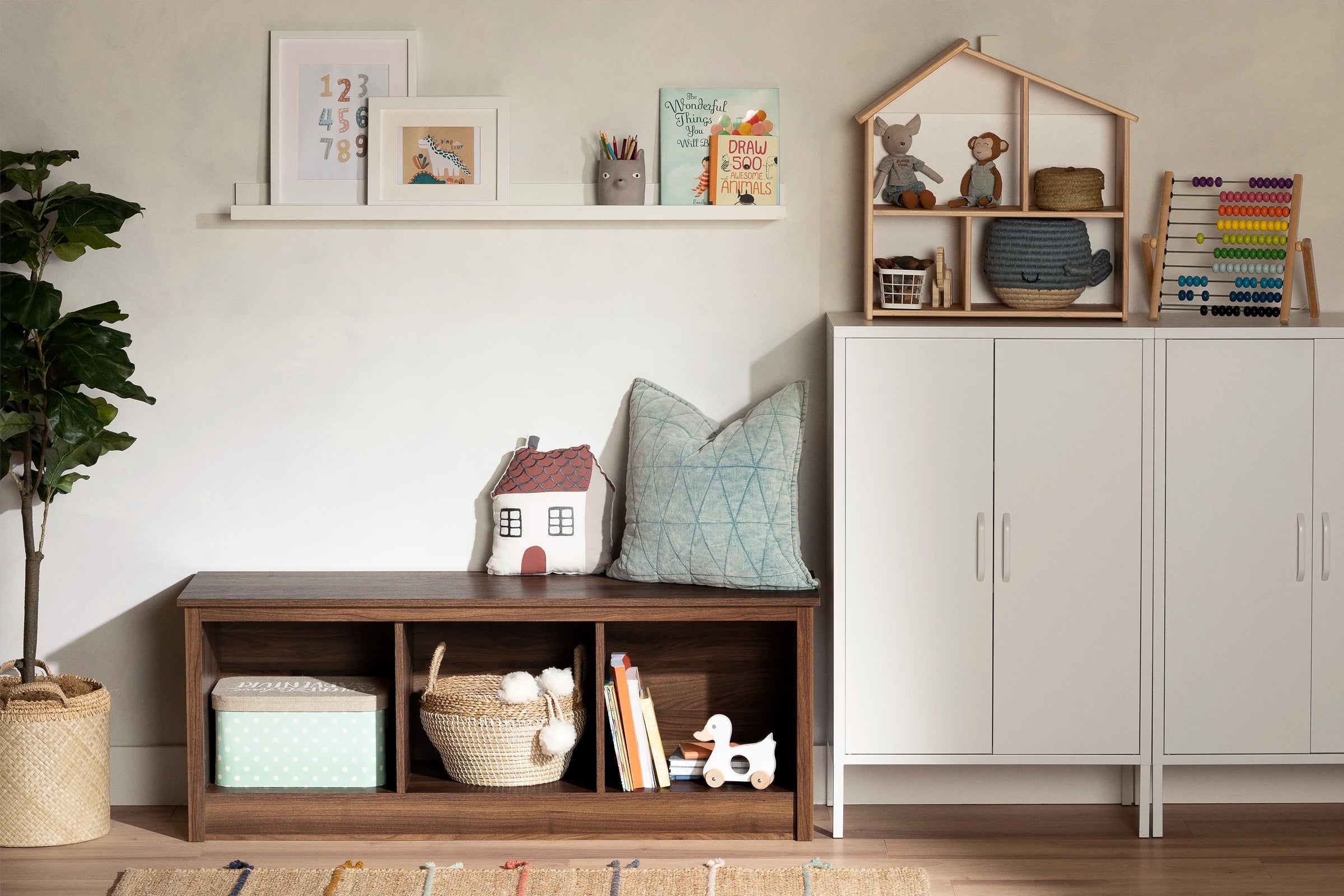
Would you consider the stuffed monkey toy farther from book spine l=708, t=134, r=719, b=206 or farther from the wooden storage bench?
the wooden storage bench

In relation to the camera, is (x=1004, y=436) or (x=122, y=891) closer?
(x=122, y=891)

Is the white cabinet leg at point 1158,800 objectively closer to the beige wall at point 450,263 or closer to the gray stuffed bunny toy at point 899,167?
the beige wall at point 450,263

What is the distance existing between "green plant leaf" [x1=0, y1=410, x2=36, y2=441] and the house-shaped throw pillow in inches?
41.2

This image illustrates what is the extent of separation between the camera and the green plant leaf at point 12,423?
271cm

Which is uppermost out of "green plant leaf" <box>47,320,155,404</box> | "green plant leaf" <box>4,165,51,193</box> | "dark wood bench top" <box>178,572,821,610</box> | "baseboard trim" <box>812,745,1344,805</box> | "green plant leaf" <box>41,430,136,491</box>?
"green plant leaf" <box>4,165,51,193</box>

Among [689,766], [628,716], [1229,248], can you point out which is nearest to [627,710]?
[628,716]

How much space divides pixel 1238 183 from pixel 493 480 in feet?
6.49

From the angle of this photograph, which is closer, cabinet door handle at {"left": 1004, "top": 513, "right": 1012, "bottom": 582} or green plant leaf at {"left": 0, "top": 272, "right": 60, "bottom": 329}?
green plant leaf at {"left": 0, "top": 272, "right": 60, "bottom": 329}

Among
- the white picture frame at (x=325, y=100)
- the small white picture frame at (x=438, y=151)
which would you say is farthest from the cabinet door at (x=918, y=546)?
the white picture frame at (x=325, y=100)

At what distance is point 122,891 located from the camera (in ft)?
8.36

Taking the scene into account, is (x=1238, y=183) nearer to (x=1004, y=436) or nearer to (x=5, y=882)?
(x=1004, y=436)

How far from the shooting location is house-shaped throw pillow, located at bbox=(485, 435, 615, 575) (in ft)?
9.85

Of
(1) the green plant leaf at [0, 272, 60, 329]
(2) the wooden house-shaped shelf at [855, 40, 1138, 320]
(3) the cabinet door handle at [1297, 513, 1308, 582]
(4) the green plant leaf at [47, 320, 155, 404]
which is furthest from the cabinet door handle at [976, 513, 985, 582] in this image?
(1) the green plant leaf at [0, 272, 60, 329]

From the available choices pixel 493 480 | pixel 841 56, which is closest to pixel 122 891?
pixel 493 480
